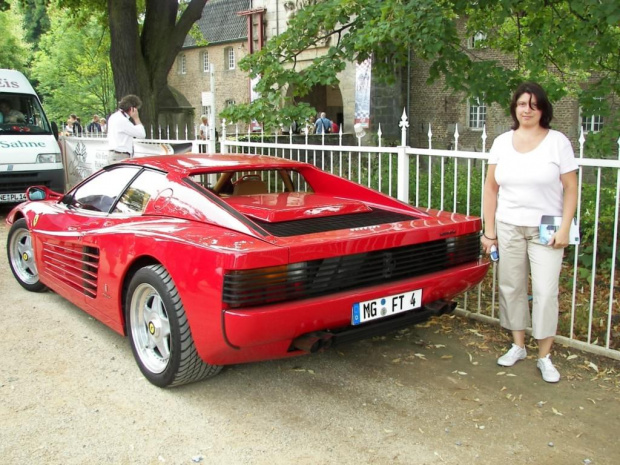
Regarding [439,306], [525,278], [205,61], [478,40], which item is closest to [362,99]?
[478,40]

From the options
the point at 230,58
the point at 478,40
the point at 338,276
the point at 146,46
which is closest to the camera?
the point at 338,276

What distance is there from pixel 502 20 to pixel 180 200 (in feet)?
13.1

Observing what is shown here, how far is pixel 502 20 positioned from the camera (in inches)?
240

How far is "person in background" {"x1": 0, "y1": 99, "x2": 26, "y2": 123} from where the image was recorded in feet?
35.6

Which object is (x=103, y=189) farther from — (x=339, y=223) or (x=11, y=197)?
(x=11, y=197)

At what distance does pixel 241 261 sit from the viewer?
10.2 feet

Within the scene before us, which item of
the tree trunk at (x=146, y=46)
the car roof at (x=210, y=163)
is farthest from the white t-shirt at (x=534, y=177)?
the tree trunk at (x=146, y=46)

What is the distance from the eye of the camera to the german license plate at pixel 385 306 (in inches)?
140

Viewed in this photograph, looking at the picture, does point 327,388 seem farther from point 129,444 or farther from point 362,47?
point 362,47

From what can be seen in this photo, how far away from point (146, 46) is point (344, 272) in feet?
37.1

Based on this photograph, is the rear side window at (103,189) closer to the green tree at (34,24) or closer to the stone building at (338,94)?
the stone building at (338,94)

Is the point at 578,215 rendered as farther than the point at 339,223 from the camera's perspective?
Yes

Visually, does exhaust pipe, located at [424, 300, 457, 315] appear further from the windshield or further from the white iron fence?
the windshield

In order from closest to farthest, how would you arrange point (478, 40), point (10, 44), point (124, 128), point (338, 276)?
point (338, 276) < point (478, 40) < point (124, 128) < point (10, 44)
